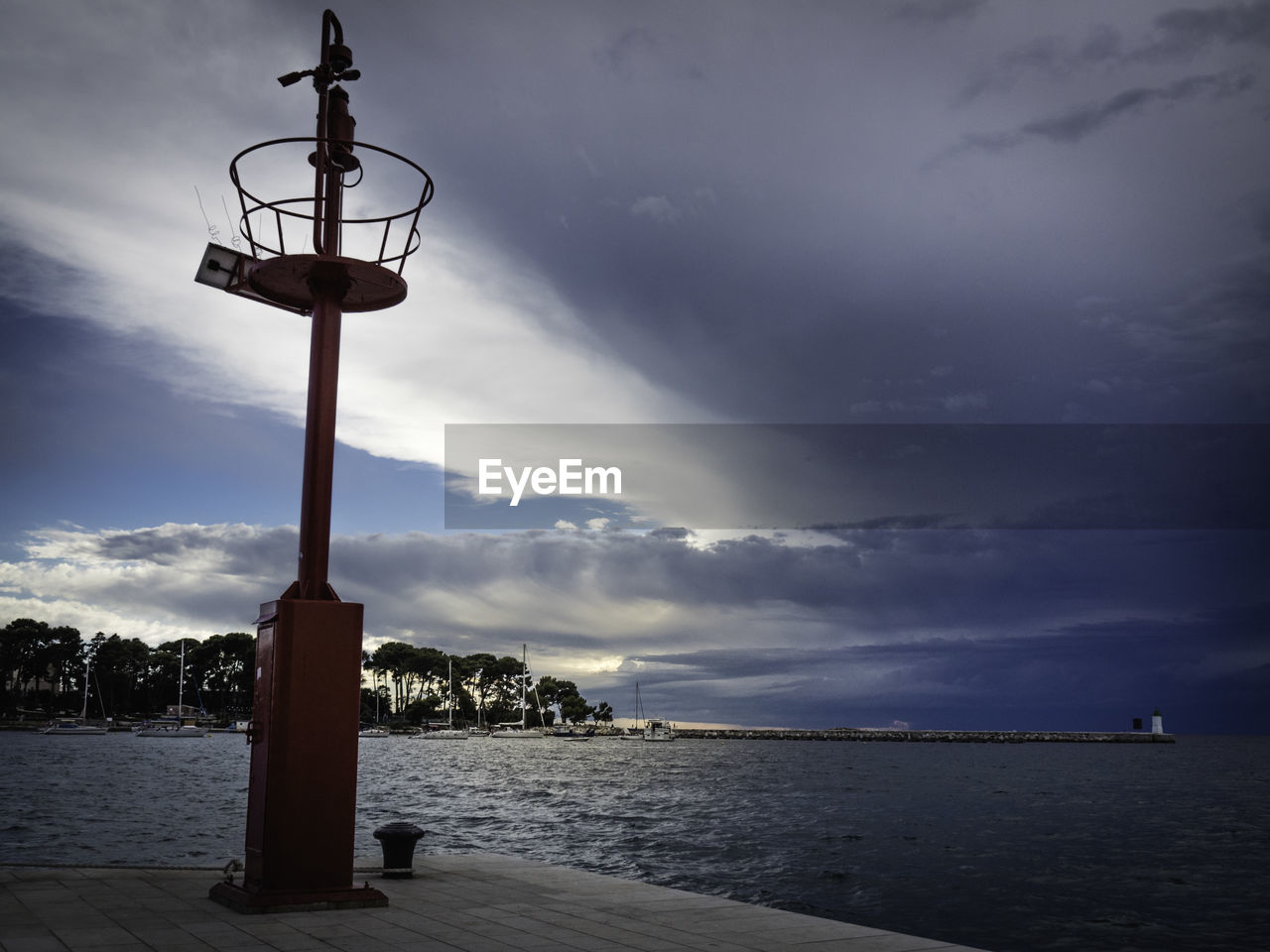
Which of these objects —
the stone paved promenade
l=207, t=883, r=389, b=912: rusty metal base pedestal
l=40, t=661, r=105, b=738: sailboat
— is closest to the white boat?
l=40, t=661, r=105, b=738: sailboat

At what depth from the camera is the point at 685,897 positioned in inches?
429

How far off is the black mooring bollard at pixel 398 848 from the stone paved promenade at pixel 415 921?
0.67 ft

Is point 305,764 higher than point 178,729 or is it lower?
higher

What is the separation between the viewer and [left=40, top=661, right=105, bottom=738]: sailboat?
12469 cm

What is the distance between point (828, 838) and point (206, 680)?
14861 cm

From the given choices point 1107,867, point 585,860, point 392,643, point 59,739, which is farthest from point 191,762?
point 392,643

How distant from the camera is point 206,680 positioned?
519ft

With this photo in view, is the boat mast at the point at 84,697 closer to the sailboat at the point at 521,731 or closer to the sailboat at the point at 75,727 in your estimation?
the sailboat at the point at 75,727

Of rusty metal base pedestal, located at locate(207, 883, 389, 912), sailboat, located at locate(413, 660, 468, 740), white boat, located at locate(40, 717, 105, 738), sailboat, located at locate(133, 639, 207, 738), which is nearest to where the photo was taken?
rusty metal base pedestal, located at locate(207, 883, 389, 912)

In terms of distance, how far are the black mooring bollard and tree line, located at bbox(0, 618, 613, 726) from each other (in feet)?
377

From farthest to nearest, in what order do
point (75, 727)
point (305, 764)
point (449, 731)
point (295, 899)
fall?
1. point (449, 731)
2. point (75, 727)
3. point (305, 764)
4. point (295, 899)

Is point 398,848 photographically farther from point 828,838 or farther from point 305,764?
point 828,838

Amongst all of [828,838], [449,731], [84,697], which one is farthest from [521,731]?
[828,838]

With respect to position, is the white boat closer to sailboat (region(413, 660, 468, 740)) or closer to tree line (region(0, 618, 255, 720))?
tree line (region(0, 618, 255, 720))
